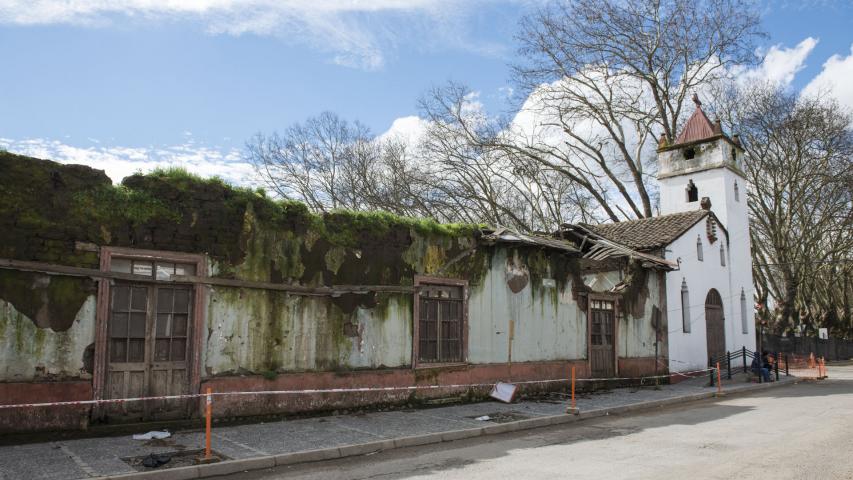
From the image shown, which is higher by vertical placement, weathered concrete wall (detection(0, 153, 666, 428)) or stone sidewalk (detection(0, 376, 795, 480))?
weathered concrete wall (detection(0, 153, 666, 428))

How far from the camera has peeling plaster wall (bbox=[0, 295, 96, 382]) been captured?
863cm

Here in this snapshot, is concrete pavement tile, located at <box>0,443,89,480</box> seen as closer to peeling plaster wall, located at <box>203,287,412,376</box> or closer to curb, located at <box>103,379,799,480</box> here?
curb, located at <box>103,379,799,480</box>

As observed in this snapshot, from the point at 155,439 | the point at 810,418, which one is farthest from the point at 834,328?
the point at 155,439

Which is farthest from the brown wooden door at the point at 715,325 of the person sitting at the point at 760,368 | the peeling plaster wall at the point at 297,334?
the peeling plaster wall at the point at 297,334

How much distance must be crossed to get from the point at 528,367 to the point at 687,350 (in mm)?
8701

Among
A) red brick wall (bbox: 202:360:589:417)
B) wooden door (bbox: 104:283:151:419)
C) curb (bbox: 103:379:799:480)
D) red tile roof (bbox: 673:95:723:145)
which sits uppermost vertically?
red tile roof (bbox: 673:95:723:145)

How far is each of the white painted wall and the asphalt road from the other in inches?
353

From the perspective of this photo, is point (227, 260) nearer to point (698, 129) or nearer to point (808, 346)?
point (698, 129)

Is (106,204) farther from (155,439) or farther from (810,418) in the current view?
(810,418)

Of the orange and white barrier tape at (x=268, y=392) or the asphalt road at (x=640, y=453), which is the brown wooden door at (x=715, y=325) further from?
the asphalt road at (x=640, y=453)

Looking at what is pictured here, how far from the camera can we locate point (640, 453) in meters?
8.72

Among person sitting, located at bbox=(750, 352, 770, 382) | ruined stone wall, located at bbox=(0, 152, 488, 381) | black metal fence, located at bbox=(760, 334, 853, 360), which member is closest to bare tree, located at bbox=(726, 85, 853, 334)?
black metal fence, located at bbox=(760, 334, 853, 360)

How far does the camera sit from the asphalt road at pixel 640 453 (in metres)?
7.46

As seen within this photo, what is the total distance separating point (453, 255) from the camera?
1430 centimetres
